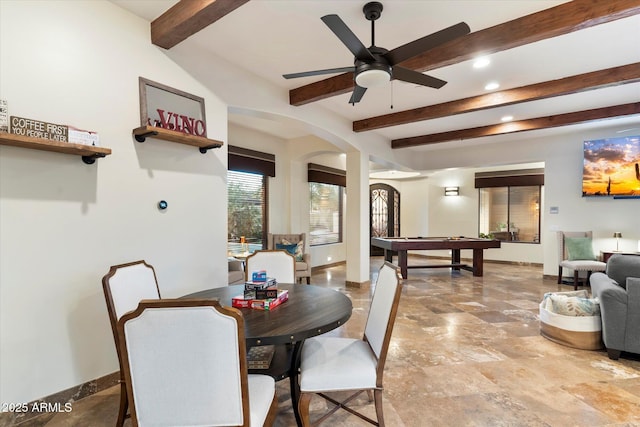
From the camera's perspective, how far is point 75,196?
7.14 ft

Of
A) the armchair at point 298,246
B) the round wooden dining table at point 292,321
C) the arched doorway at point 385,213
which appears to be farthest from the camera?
the arched doorway at point 385,213

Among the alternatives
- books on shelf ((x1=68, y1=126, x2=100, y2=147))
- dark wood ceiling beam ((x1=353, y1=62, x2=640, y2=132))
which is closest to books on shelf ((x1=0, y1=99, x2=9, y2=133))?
books on shelf ((x1=68, y1=126, x2=100, y2=147))

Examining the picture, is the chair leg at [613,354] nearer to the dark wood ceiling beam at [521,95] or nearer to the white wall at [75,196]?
the dark wood ceiling beam at [521,95]

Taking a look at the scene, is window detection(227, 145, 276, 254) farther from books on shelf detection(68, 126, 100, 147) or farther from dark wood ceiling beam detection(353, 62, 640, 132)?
books on shelf detection(68, 126, 100, 147)

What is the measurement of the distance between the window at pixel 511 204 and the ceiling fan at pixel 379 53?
676 cm

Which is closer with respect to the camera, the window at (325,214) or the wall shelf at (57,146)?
the wall shelf at (57,146)

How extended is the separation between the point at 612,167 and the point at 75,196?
25.3 ft

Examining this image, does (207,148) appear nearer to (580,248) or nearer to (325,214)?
(325,214)

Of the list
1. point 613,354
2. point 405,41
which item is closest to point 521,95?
point 405,41

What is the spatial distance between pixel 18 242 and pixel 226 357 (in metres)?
1.74

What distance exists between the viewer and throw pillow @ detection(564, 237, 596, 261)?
5.62 metres

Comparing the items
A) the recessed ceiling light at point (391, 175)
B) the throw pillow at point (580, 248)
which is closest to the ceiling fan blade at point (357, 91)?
the throw pillow at point (580, 248)

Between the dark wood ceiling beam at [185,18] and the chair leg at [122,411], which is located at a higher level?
the dark wood ceiling beam at [185,18]

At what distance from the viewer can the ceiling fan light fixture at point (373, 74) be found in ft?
7.28
